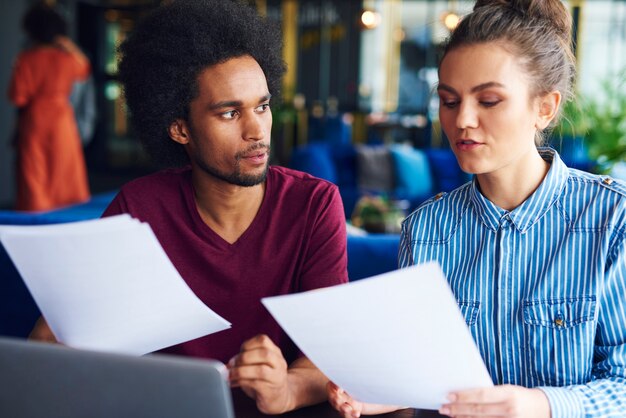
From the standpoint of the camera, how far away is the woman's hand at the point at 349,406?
1103mm

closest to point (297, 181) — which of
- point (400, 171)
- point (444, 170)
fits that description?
point (400, 171)

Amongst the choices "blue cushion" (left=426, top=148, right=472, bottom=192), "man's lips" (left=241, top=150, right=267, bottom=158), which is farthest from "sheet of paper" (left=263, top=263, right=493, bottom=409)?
"blue cushion" (left=426, top=148, right=472, bottom=192)

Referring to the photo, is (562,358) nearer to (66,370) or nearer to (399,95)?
(66,370)

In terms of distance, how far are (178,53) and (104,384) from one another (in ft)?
3.16

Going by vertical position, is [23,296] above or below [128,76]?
below

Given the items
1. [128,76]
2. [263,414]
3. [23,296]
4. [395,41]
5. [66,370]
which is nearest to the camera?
[66,370]

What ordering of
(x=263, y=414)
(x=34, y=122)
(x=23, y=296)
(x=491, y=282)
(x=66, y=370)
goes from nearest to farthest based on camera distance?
1. (x=66, y=370)
2. (x=263, y=414)
3. (x=491, y=282)
4. (x=23, y=296)
5. (x=34, y=122)

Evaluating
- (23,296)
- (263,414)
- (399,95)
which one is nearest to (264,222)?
(263,414)

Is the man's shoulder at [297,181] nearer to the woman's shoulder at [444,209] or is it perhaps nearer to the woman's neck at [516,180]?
the woman's shoulder at [444,209]

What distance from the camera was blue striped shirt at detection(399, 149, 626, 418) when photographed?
118 centimetres

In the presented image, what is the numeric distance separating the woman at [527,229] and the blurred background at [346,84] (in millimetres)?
5177

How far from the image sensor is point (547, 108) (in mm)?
1241

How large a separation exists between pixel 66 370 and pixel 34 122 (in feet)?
17.2

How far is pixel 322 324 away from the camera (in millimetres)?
879
